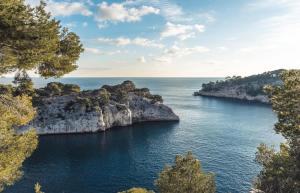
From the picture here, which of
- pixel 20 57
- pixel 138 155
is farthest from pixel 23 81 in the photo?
pixel 138 155

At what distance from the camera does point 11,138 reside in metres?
19.3

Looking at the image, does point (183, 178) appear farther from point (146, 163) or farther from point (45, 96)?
point (45, 96)

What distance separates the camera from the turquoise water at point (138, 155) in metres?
58.3

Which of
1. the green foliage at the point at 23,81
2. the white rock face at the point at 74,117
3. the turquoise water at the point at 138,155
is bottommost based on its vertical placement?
the turquoise water at the point at 138,155

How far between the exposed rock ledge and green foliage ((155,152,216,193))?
7514 centimetres

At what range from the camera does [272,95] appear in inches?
971

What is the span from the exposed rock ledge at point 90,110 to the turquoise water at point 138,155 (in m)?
5.14

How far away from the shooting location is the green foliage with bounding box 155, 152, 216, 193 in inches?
1215

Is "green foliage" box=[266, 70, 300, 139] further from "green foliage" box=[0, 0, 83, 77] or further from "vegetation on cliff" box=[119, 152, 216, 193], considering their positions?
"green foliage" box=[0, 0, 83, 77]

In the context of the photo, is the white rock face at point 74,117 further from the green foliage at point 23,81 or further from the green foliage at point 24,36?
the green foliage at point 24,36

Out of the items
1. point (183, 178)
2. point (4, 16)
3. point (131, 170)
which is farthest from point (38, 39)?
point (131, 170)

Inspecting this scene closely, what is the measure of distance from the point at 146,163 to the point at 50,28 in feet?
187

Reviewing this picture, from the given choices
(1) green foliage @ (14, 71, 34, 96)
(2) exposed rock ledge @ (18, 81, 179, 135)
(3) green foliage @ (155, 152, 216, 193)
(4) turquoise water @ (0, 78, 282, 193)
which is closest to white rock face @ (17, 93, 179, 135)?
(2) exposed rock ledge @ (18, 81, 179, 135)

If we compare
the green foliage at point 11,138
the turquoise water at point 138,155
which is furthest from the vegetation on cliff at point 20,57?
the turquoise water at point 138,155
